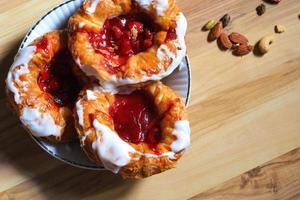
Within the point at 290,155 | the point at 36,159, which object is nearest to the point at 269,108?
the point at 290,155

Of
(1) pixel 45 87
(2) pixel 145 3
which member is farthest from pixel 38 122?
(2) pixel 145 3

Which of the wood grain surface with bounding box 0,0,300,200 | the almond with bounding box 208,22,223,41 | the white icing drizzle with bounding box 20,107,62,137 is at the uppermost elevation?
the white icing drizzle with bounding box 20,107,62,137

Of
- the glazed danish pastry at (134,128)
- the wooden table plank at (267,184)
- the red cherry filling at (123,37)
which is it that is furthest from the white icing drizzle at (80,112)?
the wooden table plank at (267,184)

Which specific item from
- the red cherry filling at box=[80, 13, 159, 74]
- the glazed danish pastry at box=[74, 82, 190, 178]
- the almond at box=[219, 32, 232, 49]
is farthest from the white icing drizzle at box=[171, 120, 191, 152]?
the almond at box=[219, 32, 232, 49]

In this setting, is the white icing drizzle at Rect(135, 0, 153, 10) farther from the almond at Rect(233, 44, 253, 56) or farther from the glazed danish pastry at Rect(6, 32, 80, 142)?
the almond at Rect(233, 44, 253, 56)

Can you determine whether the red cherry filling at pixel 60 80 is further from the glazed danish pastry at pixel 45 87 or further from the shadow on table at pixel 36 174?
the shadow on table at pixel 36 174

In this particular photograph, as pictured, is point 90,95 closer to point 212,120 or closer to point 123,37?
point 123,37

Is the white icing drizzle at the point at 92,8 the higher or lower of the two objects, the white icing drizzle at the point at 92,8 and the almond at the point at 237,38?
the higher
